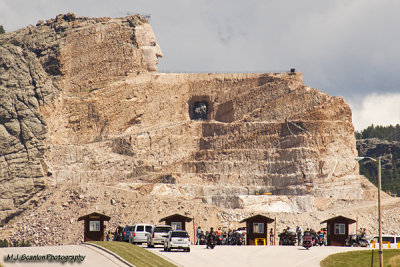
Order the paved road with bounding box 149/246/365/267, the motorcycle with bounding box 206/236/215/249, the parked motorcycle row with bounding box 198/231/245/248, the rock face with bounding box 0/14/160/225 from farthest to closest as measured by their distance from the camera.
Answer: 1. the rock face with bounding box 0/14/160/225
2. the parked motorcycle row with bounding box 198/231/245/248
3. the motorcycle with bounding box 206/236/215/249
4. the paved road with bounding box 149/246/365/267

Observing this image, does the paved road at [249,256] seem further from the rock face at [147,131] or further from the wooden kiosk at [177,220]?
the rock face at [147,131]

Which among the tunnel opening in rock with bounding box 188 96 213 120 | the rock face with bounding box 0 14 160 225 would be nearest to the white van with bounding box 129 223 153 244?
the rock face with bounding box 0 14 160 225

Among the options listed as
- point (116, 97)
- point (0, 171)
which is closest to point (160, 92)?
point (116, 97)

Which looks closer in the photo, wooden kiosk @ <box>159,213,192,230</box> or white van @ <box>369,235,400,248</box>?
white van @ <box>369,235,400,248</box>

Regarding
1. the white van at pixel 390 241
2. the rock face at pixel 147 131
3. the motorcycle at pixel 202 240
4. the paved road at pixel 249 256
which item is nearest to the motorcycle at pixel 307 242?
the paved road at pixel 249 256

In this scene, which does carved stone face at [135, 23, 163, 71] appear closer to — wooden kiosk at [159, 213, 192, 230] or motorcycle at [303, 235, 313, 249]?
wooden kiosk at [159, 213, 192, 230]

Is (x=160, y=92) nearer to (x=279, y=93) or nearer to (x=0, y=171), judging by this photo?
(x=279, y=93)

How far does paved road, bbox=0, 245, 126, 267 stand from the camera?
52.8 meters

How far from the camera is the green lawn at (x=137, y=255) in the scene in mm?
56225

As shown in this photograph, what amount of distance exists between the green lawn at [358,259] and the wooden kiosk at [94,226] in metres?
21.5

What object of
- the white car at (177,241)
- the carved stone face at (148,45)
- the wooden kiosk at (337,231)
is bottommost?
the white car at (177,241)

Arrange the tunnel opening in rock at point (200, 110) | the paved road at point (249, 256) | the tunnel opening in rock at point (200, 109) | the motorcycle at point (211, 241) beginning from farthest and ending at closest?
1. the tunnel opening in rock at point (200, 110)
2. the tunnel opening in rock at point (200, 109)
3. the motorcycle at point (211, 241)
4. the paved road at point (249, 256)

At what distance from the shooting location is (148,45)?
15688 centimetres

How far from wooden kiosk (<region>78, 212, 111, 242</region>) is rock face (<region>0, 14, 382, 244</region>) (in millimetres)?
42127
